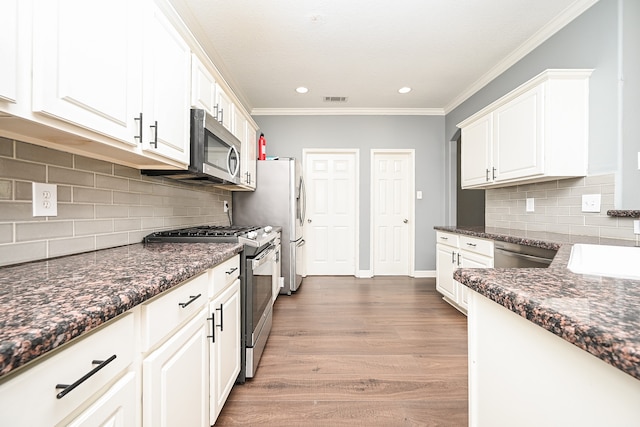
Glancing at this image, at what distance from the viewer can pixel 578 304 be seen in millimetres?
552

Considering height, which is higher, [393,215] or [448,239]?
[393,215]

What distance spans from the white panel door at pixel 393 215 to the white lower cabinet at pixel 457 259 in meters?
1.20

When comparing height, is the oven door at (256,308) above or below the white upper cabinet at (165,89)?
below

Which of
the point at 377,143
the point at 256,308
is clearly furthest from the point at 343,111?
the point at 256,308

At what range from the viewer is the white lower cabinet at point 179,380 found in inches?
33.0

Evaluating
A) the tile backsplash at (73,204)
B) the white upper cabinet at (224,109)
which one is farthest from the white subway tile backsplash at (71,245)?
the white upper cabinet at (224,109)

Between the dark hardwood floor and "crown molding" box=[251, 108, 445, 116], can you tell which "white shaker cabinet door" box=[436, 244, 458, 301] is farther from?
"crown molding" box=[251, 108, 445, 116]

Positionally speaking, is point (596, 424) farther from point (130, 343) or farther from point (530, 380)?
Answer: point (130, 343)

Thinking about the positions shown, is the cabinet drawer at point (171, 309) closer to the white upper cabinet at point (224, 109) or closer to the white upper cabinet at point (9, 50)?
the white upper cabinet at point (9, 50)

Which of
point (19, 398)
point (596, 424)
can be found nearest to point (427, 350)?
point (596, 424)

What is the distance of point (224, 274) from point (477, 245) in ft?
7.18

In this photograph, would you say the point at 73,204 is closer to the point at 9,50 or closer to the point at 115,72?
the point at 115,72

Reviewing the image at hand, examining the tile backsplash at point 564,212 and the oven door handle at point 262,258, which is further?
the tile backsplash at point 564,212

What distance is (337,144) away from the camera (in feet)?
14.6
